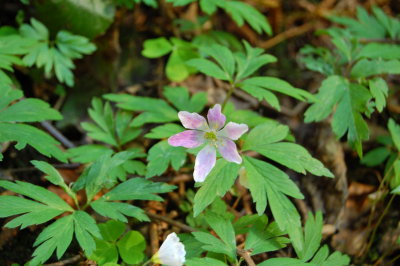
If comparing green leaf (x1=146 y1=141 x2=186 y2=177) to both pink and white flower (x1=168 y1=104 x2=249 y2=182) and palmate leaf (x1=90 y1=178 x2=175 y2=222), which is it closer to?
palmate leaf (x1=90 y1=178 x2=175 y2=222)

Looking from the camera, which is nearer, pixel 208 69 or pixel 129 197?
pixel 129 197

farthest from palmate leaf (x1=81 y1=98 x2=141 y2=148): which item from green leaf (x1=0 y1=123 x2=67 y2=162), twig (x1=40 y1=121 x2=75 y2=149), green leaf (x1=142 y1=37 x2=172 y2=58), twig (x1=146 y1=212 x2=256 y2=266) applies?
green leaf (x1=142 y1=37 x2=172 y2=58)

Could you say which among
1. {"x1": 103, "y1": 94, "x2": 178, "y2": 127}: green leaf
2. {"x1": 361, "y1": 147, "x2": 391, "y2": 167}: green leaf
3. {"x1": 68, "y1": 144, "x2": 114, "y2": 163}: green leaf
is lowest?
{"x1": 361, "y1": 147, "x2": 391, "y2": 167}: green leaf

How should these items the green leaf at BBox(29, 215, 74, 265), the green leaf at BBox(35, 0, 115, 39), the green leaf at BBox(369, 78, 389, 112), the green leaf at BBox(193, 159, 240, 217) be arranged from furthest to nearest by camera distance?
the green leaf at BBox(35, 0, 115, 39)
the green leaf at BBox(369, 78, 389, 112)
the green leaf at BBox(193, 159, 240, 217)
the green leaf at BBox(29, 215, 74, 265)

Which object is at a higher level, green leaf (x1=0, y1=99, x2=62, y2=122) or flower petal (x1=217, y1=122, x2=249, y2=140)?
flower petal (x1=217, y1=122, x2=249, y2=140)

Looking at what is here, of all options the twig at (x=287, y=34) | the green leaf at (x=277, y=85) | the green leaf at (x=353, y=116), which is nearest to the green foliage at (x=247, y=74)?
the green leaf at (x=277, y=85)

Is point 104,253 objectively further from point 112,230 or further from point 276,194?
point 276,194

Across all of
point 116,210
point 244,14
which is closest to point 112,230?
point 116,210
